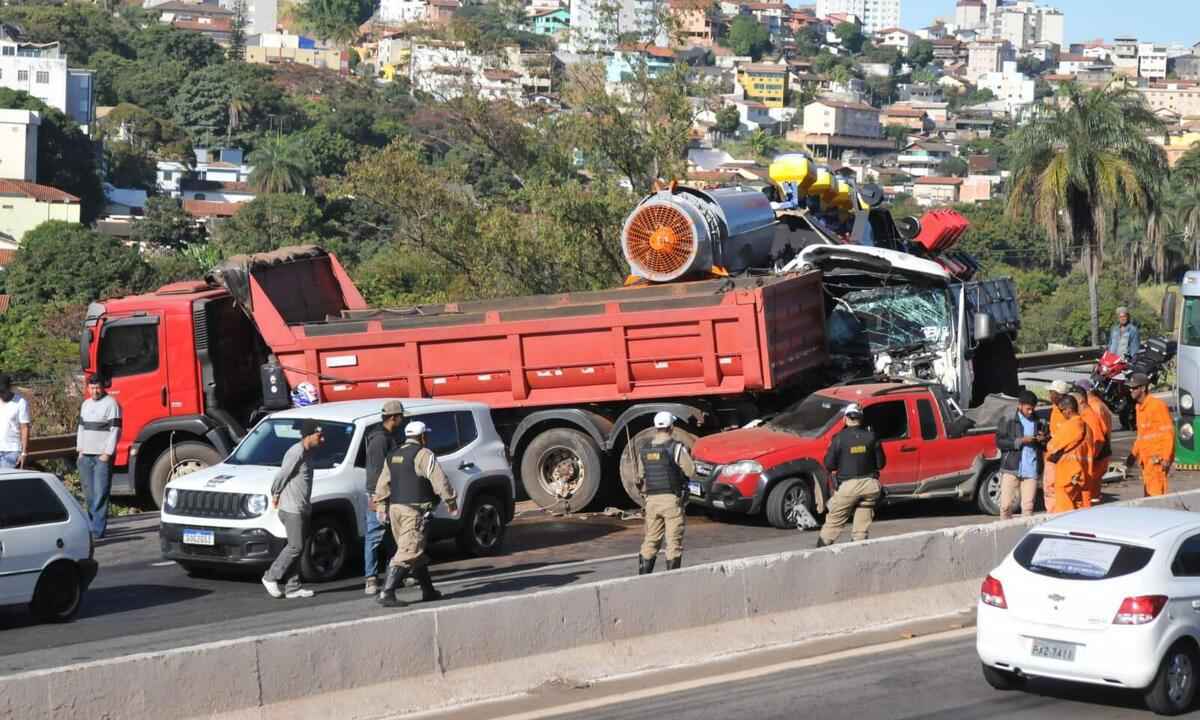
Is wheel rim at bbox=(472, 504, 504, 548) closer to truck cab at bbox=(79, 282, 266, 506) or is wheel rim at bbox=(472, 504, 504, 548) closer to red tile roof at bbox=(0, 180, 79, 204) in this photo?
truck cab at bbox=(79, 282, 266, 506)

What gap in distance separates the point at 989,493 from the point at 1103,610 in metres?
8.67

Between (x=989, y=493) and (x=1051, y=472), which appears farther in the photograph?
(x=989, y=493)

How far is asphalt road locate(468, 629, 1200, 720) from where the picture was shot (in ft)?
34.5

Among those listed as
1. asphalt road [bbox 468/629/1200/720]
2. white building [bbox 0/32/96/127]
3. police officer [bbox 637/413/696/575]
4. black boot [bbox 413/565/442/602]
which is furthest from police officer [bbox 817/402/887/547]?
white building [bbox 0/32/96/127]

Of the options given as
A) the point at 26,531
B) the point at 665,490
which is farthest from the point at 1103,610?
the point at 26,531

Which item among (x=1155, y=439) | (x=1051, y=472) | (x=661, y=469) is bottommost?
(x=1051, y=472)

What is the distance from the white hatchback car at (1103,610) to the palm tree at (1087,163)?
30.0 meters

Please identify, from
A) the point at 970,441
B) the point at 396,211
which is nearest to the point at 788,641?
the point at 970,441

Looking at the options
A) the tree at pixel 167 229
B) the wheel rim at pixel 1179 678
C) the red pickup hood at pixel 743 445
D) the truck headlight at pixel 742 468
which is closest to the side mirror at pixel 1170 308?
the red pickup hood at pixel 743 445

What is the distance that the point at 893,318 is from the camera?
21.0m

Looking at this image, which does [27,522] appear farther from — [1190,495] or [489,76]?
[489,76]

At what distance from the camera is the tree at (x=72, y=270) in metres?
90.0

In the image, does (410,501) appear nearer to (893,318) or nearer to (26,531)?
(26,531)

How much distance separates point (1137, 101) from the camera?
135ft
